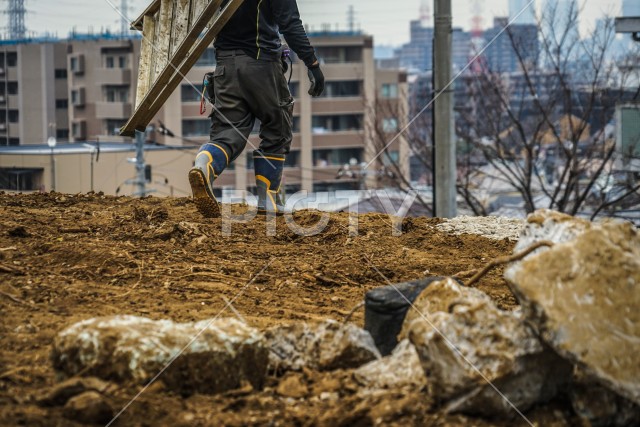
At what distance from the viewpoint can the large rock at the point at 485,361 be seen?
11.0 ft

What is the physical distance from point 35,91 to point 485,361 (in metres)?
59.7

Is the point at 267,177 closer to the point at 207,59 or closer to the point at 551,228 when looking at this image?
the point at 551,228

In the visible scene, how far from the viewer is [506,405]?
337cm

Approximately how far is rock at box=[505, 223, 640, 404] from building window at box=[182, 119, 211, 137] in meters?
60.1

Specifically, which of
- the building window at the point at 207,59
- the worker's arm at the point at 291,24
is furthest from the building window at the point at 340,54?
the worker's arm at the point at 291,24

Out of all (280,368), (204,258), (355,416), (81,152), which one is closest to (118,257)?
(204,258)

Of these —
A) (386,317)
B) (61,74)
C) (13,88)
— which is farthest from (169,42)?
(61,74)

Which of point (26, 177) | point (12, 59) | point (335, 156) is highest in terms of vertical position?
point (12, 59)

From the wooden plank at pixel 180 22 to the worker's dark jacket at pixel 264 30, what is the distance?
0.98ft

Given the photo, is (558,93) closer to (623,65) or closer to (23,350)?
(623,65)

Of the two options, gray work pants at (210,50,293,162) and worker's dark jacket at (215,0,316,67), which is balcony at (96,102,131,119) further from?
worker's dark jacket at (215,0,316,67)

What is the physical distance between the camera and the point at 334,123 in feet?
222

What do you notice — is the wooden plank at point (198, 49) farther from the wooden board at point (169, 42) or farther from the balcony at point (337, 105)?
the balcony at point (337, 105)

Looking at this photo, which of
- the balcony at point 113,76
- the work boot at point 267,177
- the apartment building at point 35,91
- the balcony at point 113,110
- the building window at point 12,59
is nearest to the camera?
the work boot at point 267,177
